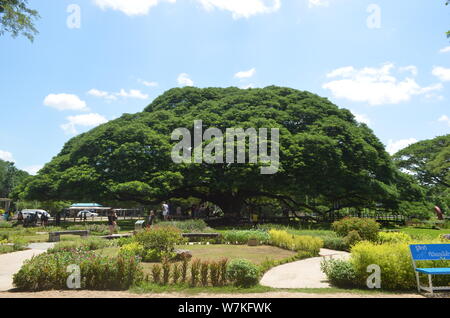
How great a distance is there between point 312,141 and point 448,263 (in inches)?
735

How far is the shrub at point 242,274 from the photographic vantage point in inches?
334

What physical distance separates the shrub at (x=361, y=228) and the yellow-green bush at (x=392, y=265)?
646 centimetres

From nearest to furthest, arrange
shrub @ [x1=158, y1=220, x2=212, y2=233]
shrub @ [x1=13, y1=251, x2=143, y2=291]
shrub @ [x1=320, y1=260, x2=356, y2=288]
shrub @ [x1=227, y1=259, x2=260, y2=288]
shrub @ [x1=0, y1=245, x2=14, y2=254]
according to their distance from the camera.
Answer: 1. shrub @ [x1=13, y1=251, x2=143, y2=291]
2. shrub @ [x1=227, y1=259, x2=260, y2=288]
3. shrub @ [x1=320, y1=260, x2=356, y2=288]
4. shrub @ [x1=0, y1=245, x2=14, y2=254]
5. shrub @ [x1=158, y1=220, x2=212, y2=233]

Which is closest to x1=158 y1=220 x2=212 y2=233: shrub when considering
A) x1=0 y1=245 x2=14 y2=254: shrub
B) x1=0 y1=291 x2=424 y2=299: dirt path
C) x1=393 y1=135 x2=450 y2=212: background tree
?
x1=0 y1=245 x2=14 y2=254: shrub

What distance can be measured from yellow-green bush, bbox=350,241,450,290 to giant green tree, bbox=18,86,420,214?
54.8 ft

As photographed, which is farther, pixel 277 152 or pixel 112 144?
pixel 112 144

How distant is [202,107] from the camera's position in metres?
33.9

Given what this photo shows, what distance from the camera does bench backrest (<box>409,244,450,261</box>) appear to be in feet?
26.8

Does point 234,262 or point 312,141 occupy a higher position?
point 312,141

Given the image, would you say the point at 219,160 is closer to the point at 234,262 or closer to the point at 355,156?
the point at 355,156

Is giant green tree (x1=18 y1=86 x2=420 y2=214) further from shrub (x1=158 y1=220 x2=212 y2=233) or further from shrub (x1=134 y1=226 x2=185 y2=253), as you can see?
shrub (x1=134 y1=226 x2=185 y2=253)
